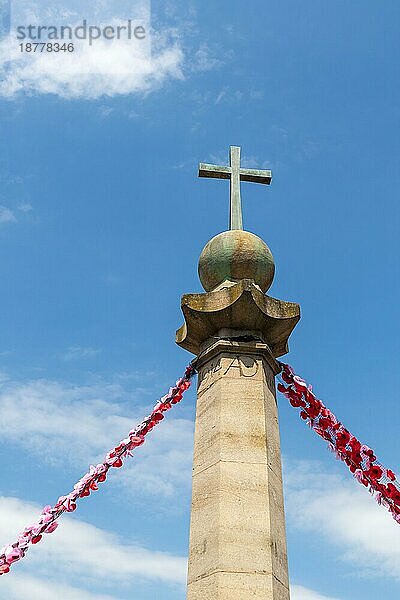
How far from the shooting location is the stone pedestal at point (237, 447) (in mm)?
5891

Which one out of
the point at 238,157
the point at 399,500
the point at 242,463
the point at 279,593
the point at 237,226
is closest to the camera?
the point at 279,593

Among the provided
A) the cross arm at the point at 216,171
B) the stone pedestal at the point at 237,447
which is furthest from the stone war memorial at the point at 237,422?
the cross arm at the point at 216,171

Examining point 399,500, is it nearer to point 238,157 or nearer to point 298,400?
point 298,400

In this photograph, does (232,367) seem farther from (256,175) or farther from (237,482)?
(256,175)

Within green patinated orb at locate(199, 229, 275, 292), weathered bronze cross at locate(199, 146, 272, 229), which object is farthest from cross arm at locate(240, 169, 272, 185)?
green patinated orb at locate(199, 229, 275, 292)

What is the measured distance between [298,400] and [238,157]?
3524 mm

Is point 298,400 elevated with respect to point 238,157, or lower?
lower

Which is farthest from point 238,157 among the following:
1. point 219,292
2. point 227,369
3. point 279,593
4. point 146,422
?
point 279,593

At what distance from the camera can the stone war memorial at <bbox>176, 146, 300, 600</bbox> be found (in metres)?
5.92

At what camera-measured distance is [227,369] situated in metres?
7.11

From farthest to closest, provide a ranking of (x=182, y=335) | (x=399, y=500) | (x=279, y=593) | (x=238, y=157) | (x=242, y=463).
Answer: (x=238, y=157) → (x=182, y=335) → (x=399, y=500) → (x=242, y=463) → (x=279, y=593)

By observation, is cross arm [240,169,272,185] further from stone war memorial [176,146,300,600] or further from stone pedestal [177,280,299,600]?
stone pedestal [177,280,299,600]

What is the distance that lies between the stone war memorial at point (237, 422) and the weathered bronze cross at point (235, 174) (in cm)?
6

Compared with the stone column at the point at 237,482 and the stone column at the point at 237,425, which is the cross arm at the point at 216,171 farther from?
the stone column at the point at 237,482
